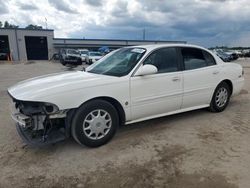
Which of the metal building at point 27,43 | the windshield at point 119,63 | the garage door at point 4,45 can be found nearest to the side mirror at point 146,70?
the windshield at point 119,63

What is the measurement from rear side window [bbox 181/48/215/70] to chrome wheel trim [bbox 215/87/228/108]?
0.65 m

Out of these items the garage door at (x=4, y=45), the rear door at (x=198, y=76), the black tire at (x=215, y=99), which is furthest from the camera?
the garage door at (x=4, y=45)

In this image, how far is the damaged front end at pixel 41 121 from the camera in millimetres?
3264

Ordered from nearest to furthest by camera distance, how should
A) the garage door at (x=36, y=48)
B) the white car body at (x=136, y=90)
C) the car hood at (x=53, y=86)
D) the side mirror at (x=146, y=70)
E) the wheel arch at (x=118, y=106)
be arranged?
the car hood at (x=53, y=86), the white car body at (x=136, y=90), the wheel arch at (x=118, y=106), the side mirror at (x=146, y=70), the garage door at (x=36, y=48)

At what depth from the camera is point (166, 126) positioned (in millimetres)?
4457

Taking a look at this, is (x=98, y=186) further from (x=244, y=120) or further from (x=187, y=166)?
(x=244, y=120)

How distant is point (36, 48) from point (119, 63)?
144ft

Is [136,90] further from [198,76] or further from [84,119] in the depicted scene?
[198,76]

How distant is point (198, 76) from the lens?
4641 millimetres

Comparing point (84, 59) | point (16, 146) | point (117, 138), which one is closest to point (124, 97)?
point (117, 138)

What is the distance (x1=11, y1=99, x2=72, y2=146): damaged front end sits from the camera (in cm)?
326

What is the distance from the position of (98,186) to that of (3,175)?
1.24 meters

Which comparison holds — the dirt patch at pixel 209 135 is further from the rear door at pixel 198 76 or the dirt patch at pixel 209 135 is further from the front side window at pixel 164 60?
the front side window at pixel 164 60

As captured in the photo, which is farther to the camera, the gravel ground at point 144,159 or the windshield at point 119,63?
the windshield at point 119,63
